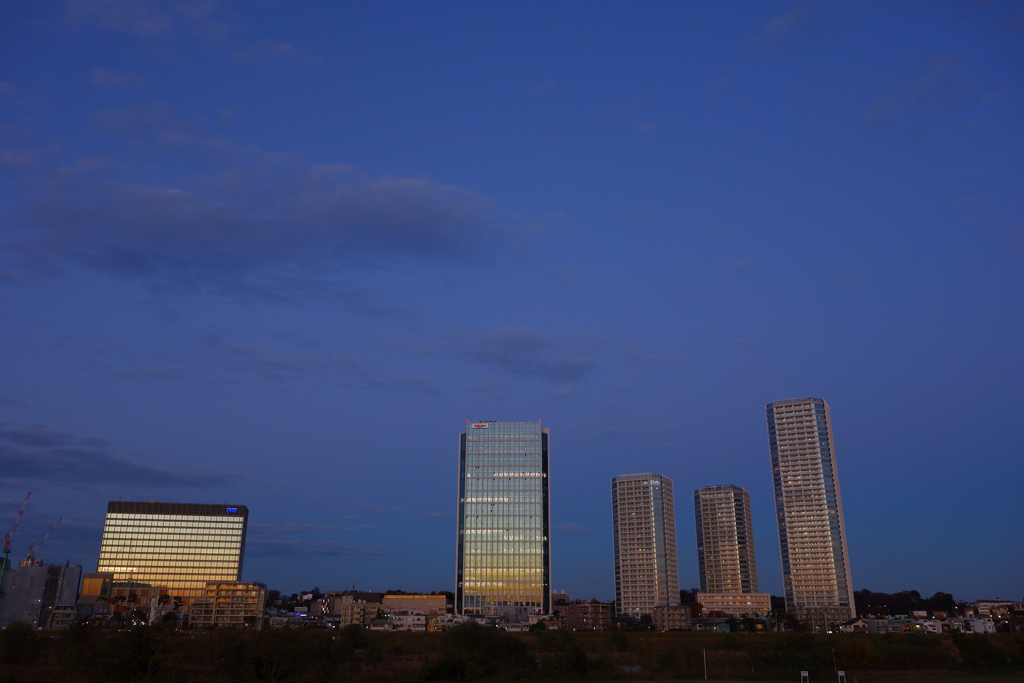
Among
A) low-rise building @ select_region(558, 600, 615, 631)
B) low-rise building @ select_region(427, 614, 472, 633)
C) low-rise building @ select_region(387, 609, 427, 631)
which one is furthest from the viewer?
low-rise building @ select_region(558, 600, 615, 631)

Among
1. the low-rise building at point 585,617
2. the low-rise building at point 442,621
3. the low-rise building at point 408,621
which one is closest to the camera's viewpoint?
the low-rise building at point 442,621

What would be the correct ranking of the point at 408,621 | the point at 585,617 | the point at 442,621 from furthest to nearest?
the point at 585,617 < the point at 408,621 < the point at 442,621

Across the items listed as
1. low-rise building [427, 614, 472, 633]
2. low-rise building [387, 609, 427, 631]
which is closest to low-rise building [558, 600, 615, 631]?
low-rise building [427, 614, 472, 633]

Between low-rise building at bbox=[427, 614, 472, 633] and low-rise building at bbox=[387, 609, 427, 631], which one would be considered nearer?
low-rise building at bbox=[427, 614, 472, 633]

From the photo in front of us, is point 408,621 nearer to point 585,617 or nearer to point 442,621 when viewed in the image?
point 442,621

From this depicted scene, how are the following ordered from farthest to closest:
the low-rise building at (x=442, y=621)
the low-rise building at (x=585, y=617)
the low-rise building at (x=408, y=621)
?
1. the low-rise building at (x=585, y=617)
2. the low-rise building at (x=408, y=621)
3. the low-rise building at (x=442, y=621)

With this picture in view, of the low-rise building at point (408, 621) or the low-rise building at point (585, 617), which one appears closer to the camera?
the low-rise building at point (408, 621)

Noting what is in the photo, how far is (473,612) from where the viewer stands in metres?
193

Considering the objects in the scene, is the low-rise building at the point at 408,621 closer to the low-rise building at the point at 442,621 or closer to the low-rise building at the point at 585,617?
the low-rise building at the point at 442,621

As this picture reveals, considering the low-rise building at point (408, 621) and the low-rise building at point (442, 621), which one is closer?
the low-rise building at point (442, 621)

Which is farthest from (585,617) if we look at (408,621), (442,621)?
(408,621)

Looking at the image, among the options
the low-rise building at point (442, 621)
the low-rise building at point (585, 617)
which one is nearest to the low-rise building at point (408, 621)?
the low-rise building at point (442, 621)

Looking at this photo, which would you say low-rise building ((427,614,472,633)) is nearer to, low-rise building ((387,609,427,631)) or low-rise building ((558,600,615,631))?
low-rise building ((387,609,427,631))

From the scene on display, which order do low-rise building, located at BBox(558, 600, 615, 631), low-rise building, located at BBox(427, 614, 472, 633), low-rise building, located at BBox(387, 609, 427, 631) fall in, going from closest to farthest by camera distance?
low-rise building, located at BBox(427, 614, 472, 633), low-rise building, located at BBox(387, 609, 427, 631), low-rise building, located at BBox(558, 600, 615, 631)
